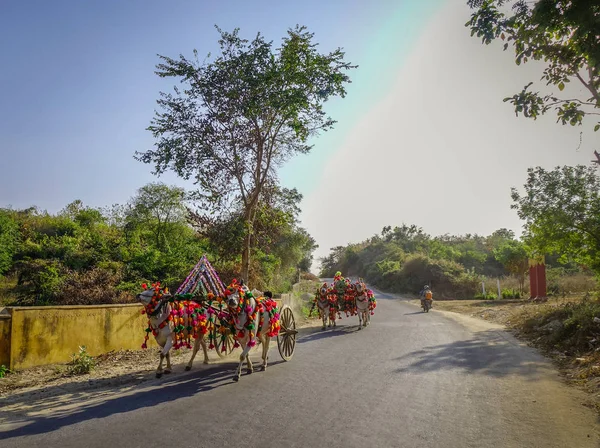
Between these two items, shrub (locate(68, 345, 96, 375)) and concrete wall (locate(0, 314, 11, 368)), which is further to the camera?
shrub (locate(68, 345, 96, 375))

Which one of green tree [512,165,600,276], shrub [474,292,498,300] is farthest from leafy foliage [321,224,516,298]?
green tree [512,165,600,276]

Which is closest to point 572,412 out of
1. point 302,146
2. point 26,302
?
point 302,146

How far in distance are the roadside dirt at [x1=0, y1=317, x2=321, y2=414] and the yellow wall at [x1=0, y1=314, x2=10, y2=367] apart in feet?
1.07

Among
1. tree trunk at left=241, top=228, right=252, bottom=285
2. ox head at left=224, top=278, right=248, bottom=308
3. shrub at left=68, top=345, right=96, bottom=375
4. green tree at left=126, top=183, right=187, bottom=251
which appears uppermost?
green tree at left=126, top=183, right=187, bottom=251

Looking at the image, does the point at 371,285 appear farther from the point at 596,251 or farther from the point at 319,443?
the point at 319,443

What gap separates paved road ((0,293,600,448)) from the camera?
210 inches

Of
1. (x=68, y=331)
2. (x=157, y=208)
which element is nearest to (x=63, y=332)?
(x=68, y=331)

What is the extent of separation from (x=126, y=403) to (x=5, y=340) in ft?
12.7

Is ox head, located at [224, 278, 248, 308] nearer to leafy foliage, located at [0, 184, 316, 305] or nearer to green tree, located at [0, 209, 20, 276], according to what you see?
leafy foliage, located at [0, 184, 316, 305]

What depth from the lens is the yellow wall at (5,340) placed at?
28.6ft

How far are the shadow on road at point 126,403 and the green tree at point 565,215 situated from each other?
604 inches

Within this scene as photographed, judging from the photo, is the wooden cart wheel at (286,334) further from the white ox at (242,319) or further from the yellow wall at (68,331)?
the yellow wall at (68,331)

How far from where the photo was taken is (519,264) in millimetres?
39406

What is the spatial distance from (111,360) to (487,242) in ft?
251
